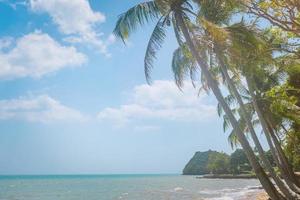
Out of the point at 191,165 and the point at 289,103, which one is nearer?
the point at 289,103

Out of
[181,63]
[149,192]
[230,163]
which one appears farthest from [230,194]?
[230,163]

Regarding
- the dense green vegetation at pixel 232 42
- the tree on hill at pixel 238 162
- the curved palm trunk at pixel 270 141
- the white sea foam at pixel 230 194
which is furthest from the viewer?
the tree on hill at pixel 238 162

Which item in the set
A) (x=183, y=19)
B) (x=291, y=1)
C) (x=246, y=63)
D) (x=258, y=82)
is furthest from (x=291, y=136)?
(x=291, y=1)

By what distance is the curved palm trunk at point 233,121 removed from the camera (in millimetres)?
10977

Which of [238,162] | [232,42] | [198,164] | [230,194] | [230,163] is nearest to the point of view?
[232,42]

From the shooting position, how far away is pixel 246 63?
12.7 m

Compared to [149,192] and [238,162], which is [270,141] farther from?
[238,162]

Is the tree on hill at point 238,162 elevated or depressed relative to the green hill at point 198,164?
depressed

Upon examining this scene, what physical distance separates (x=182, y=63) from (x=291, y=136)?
353 inches

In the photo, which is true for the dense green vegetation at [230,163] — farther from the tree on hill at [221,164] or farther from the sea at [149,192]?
the sea at [149,192]

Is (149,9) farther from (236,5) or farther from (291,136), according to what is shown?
(291,136)

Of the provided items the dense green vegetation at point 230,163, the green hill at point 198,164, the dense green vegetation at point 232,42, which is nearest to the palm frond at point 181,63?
the dense green vegetation at point 232,42

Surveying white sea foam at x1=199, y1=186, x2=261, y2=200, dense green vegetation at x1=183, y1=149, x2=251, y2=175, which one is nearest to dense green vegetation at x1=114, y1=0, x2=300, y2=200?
white sea foam at x1=199, y1=186, x2=261, y2=200

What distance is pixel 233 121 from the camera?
464 inches
